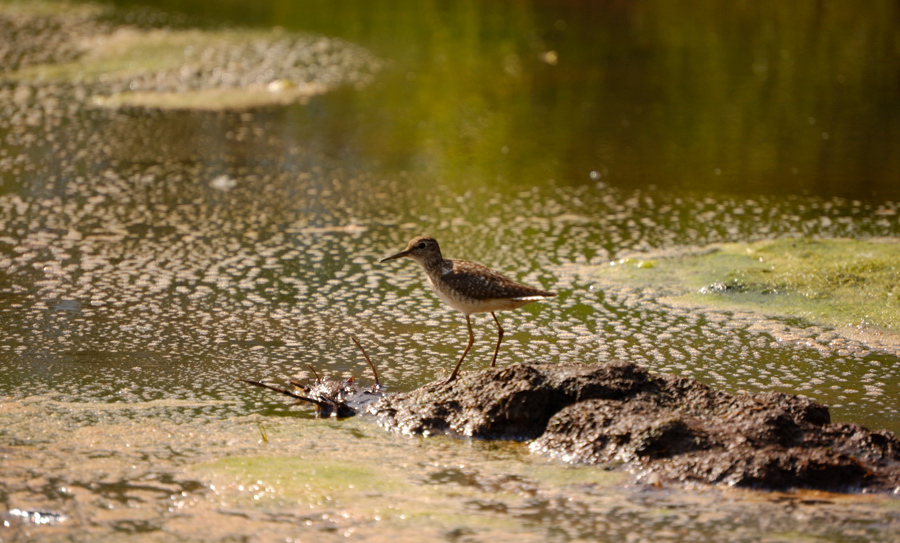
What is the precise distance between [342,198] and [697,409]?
433 cm

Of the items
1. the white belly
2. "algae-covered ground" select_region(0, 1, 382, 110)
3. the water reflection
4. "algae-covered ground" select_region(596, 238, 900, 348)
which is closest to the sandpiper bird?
the white belly

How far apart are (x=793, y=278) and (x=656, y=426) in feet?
8.24

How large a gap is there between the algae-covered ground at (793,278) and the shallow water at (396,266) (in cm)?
20

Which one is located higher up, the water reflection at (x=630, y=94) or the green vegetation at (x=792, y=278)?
the water reflection at (x=630, y=94)

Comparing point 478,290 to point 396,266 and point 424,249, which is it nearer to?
point 424,249

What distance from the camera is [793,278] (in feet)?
19.5

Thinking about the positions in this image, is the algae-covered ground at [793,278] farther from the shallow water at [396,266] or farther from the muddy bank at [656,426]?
the muddy bank at [656,426]

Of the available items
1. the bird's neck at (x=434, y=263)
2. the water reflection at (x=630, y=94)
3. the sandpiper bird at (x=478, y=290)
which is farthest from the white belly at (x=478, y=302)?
the water reflection at (x=630, y=94)

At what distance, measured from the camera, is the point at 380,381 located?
15.2 feet

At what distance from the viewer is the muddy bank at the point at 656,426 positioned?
11.8 ft

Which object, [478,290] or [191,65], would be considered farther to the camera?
[191,65]

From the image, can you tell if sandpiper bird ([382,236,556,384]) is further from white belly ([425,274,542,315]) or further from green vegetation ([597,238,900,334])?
green vegetation ([597,238,900,334])

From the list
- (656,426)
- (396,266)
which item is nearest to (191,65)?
(396,266)

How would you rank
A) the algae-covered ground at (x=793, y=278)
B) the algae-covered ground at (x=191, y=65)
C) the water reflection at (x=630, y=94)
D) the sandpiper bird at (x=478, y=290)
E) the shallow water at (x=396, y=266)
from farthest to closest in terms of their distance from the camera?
the algae-covered ground at (x=191, y=65), the water reflection at (x=630, y=94), the algae-covered ground at (x=793, y=278), the sandpiper bird at (x=478, y=290), the shallow water at (x=396, y=266)
